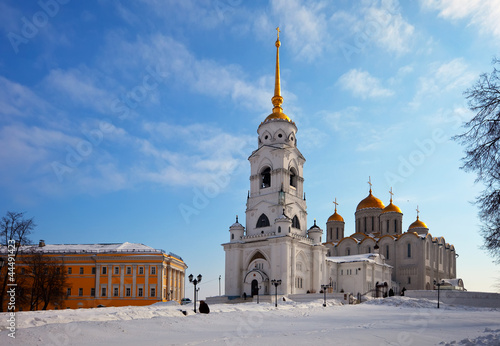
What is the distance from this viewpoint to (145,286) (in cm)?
5384

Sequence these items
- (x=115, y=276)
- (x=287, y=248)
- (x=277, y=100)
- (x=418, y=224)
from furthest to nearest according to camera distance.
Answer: (x=418, y=224), (x=277, y=100), (x=115, y=276), (x=287, y=248)

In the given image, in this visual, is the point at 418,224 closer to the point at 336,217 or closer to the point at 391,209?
the point at 391,209

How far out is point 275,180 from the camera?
5134cm

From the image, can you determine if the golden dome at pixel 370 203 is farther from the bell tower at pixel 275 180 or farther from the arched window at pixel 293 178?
the arched window at pixel 293 178

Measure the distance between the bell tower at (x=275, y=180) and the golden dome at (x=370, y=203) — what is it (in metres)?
25.6

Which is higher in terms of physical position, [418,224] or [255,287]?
[418,224]

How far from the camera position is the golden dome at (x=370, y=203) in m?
75.5

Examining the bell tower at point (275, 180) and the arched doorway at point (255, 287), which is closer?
the arched doorway at point (255, 287)

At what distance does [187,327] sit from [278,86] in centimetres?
4171

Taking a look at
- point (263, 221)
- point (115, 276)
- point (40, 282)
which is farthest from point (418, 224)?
point (40, 282)

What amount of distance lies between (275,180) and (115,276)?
22227mm

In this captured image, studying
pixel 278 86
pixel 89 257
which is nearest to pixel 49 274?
pixel 89 257

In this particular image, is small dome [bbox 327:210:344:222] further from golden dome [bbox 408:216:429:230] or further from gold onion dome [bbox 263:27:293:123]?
gold onion dome [bbox 263:27:293:123]

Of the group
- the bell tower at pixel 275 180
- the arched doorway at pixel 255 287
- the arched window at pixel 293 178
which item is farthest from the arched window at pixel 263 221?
the arched doorway at pixel 255 287
